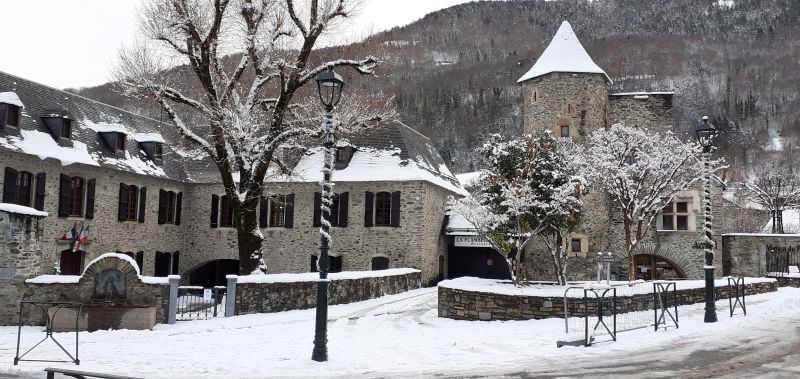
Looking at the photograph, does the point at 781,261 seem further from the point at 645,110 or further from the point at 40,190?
the point at 40,190

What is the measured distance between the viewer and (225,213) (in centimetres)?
2944

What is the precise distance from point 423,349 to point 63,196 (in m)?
17.4

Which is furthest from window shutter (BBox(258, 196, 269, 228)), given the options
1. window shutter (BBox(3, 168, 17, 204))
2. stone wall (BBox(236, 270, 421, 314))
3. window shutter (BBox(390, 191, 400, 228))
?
window shutter (BBox(3, 168, 17, 204))

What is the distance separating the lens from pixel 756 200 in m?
→ 63.7

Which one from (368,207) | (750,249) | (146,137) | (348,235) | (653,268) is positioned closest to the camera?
(750,249)

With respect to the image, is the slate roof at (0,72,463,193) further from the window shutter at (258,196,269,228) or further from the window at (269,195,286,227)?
the window shutter at (258,196,269,228)

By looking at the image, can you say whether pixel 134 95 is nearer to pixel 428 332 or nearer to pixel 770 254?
pixel 428 332

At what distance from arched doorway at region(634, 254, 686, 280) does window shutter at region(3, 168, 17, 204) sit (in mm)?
24370

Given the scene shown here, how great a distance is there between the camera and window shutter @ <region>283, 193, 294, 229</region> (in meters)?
28.1

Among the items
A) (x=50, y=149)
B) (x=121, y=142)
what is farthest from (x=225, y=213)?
(x=50, y=149)

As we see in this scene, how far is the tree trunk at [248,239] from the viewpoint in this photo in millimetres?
19625

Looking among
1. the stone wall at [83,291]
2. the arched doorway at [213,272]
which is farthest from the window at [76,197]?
the stone wall at [83,291]

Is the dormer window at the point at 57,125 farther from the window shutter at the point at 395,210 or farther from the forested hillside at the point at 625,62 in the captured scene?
the forested hillside at the point at 625,62

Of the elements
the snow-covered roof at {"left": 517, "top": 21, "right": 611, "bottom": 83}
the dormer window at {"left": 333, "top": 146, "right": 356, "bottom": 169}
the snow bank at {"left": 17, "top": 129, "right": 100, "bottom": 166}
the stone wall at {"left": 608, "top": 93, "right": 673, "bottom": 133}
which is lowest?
the snow bank at {"left": 17, "top": 129, "right": 100, "bottom": 166}
